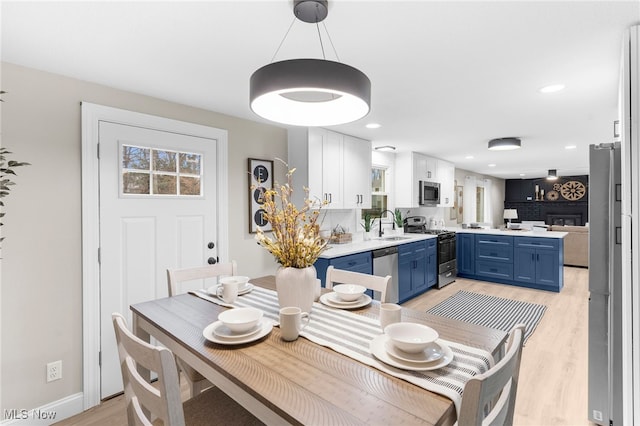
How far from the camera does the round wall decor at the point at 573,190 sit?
10258 millimetres

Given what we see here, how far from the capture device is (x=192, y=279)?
82.7 inches

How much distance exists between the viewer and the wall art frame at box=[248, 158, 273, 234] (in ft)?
10.3

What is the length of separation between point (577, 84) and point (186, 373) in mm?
3135

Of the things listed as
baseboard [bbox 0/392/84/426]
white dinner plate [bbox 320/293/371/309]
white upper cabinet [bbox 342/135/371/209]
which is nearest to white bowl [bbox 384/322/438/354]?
white dinner plate [bbox 320/293/371/309]

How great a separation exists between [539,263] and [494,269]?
65cm

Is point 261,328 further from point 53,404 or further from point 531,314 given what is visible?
point 531,314

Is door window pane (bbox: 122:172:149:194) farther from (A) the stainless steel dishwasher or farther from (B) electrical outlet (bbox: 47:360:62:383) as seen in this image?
(A) the stainless steel dishwasher

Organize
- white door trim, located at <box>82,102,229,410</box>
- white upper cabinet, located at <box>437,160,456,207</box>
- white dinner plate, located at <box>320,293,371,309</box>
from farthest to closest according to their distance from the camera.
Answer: white upper cabinet, located at <box>437,160,456,207</box>, white door trim, located at <box>82,102,229,410</box>, white dinner plate, located at <box>320,293,371,309</box>

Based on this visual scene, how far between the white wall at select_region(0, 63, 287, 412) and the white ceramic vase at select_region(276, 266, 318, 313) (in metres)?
1.60

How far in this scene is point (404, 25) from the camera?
59.8 inches

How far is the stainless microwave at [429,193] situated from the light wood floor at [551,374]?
1.62 m

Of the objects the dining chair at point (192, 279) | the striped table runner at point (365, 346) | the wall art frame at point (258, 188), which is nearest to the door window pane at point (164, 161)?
the wall art frame at point (258, 188)

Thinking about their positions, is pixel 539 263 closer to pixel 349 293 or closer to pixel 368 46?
pixel 349 293

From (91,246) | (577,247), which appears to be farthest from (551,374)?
(577,247)
